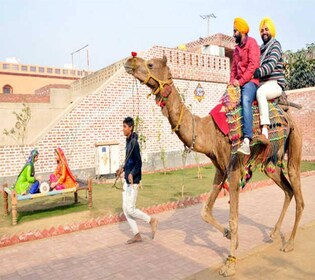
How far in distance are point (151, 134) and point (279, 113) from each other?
10270 mm

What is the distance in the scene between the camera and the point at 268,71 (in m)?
4.86

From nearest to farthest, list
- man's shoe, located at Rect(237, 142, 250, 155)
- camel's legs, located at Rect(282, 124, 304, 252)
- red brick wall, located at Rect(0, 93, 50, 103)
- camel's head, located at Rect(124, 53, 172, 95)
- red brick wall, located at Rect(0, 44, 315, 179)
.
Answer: camel's head, located at Rect(124, 53, 172, 95) → man's shoe, located at Rect(237, 142, 250, 155) → camel's legs, located at Rect(282, 124, 304, 252) → red brick wall, located at Rect(0, 44, 315, 179) → red brick wall, located at Rect(0, 93, 50, 103)

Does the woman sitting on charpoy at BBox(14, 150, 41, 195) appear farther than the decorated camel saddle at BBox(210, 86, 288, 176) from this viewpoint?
Yes

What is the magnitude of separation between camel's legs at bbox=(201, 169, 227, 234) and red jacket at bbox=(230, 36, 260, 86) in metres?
1.52

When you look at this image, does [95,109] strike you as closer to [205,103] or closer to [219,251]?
[205,103]

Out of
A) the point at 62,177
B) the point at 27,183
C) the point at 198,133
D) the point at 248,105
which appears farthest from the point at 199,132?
the point at 27,183

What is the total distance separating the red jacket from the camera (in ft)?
15.5

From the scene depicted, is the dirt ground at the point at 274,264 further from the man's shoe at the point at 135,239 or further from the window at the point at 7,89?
the window at the point at 7,89

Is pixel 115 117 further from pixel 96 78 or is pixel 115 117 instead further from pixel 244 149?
pixel 244 149

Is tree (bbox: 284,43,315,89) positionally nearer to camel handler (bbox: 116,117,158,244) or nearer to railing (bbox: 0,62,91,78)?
railing (bbox: 0,62,91,78)

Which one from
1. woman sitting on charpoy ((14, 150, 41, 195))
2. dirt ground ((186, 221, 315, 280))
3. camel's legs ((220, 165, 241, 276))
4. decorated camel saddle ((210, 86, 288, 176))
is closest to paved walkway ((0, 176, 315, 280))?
dirt ground ((186, 221, 315, 280))

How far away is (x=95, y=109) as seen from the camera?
1338 centimetres

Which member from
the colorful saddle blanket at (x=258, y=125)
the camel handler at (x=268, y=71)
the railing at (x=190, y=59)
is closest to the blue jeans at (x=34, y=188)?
the colorful saddle blanket at (x=258, y=125)

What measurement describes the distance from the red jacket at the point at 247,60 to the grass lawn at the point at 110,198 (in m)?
4.77
